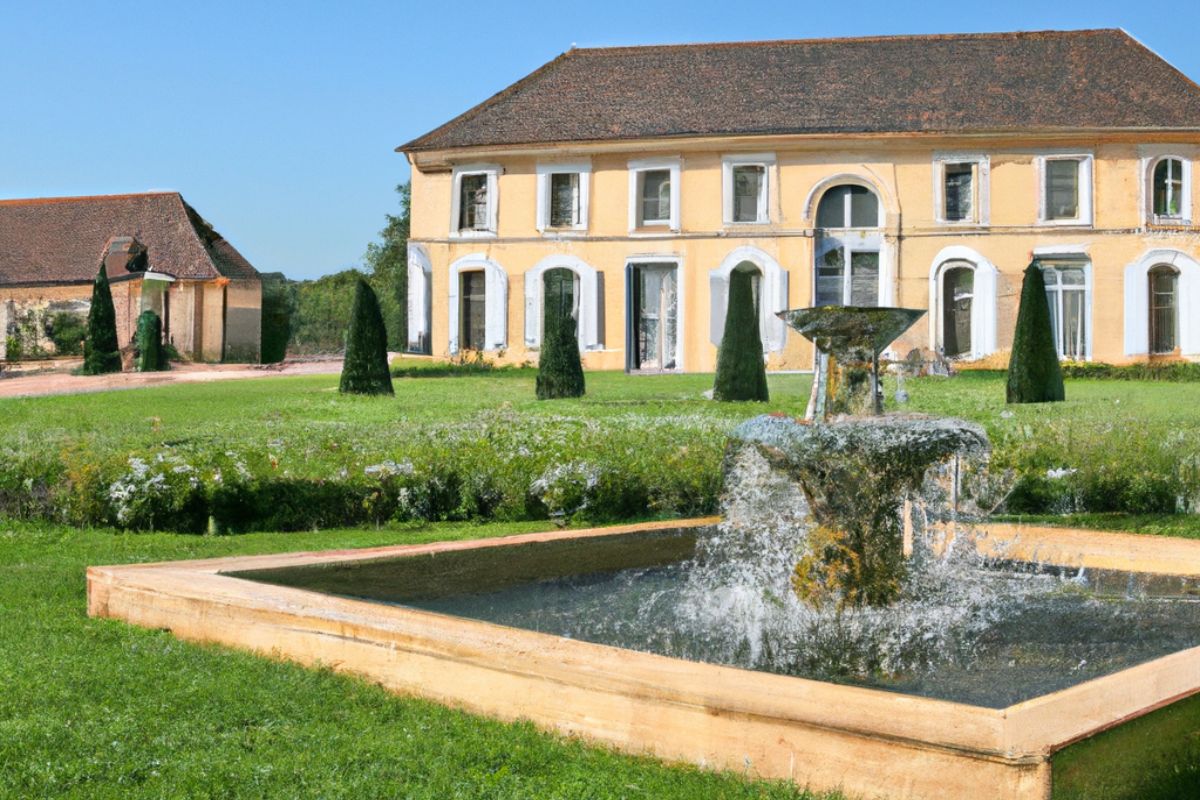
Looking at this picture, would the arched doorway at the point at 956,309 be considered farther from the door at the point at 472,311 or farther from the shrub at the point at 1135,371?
the door at the point at 472,311

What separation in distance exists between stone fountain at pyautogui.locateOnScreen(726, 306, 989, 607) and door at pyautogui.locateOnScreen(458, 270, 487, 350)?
77.0ft

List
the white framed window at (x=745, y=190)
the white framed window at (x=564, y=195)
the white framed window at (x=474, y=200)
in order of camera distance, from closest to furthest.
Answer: the white framed window at (x=745, y=190), the white framed window at (x=564, y=195), the white framed window at (x=474, y=200)

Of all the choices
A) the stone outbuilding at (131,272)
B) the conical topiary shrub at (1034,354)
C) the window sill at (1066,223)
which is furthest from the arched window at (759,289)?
the stone outbuilding at (131,272)

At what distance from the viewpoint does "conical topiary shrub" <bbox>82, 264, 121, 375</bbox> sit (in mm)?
Answer: 31484

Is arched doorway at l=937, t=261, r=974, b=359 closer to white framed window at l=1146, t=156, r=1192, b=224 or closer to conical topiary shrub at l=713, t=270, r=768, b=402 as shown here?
white framed window at l=1146, t=156, r=1192, b=224

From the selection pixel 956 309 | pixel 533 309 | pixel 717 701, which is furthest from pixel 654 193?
pixel 717 701

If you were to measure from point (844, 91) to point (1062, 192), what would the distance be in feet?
16.1

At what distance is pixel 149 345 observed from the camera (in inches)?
1251

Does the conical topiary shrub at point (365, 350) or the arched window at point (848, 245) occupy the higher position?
the arched window at point (848, 245)

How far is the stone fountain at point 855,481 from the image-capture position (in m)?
6.82

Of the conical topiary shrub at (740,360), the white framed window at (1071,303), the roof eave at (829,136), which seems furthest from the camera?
the white framed window at (1071,303)

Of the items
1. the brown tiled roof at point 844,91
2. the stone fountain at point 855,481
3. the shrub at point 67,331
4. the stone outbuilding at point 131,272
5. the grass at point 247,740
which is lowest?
the grass at point 247,740

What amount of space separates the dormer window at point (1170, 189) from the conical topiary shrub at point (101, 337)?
73.7 ft

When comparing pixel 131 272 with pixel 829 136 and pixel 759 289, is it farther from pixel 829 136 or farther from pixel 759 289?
pixel 829 136
